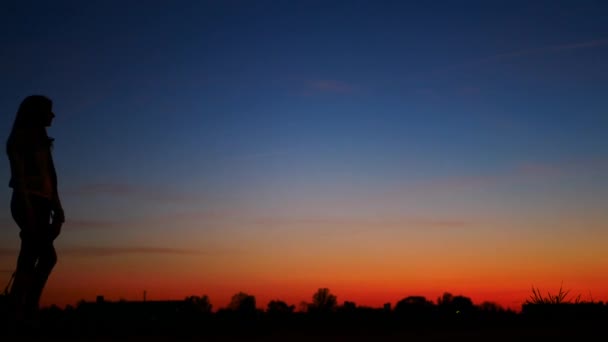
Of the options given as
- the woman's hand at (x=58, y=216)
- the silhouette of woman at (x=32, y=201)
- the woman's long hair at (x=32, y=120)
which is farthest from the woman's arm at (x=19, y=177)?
the woman's hand at (x=58, y=216)

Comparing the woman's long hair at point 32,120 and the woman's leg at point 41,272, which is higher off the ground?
the woman's long hair at point 32,120

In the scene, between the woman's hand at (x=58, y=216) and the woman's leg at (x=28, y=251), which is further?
the woman's hand at (x=58, y=216)

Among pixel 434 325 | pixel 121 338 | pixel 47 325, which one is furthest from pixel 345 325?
pixel 47 325

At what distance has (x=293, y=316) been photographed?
11602 millimetres

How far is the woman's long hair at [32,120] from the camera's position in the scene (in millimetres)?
7270

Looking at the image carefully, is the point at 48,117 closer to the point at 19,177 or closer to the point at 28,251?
the point at 19,177

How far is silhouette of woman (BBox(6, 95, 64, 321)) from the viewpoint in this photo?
700 centimetres

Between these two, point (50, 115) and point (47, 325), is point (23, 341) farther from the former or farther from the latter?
point (50, 115)

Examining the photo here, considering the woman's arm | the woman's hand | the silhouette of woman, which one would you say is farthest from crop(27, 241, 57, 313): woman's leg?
the woman's arm

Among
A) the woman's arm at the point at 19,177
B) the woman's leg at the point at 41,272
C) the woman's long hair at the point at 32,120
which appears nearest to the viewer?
the woman's arm at the point at 19,177

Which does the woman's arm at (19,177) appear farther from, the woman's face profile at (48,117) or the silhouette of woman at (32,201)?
the woman's face profile at (48,117)

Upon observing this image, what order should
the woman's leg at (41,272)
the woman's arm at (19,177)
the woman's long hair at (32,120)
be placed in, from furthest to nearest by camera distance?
the woman's long hair at (32,120) < the woman's leg at (41,272) < the woman's arm at (19,177)

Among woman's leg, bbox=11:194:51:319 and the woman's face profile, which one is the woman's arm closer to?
woman's leg, bbox=11:194:51:319

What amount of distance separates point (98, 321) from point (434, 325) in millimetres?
5092
